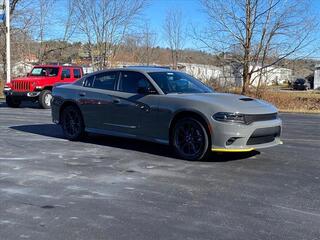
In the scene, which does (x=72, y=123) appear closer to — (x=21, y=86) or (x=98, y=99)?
(x=98, y=99)

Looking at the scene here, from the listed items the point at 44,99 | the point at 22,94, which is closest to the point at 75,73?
the point at 44,99

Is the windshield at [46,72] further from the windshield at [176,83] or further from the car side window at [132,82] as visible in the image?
the windshield at [176,83]

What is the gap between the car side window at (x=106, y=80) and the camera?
8.98 metres

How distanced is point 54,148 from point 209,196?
4013 mm

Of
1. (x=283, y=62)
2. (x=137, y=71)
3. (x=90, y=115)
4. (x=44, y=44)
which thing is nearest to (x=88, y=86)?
(x=90, y=115)

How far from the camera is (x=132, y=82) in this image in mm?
8656

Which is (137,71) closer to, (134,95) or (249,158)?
(134,95)

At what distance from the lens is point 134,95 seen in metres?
8.42

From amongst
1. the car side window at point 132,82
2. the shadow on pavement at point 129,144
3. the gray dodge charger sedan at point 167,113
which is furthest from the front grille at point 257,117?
the car side window at point 132,82

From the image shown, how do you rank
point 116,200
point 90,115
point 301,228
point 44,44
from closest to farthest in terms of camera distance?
point 301,228 < point 116,200 < point 90,115 < point 44,44

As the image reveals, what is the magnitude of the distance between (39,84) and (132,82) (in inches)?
432

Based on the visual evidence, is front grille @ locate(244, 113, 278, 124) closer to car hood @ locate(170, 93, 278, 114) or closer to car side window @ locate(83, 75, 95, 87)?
car hood @ locate(170, 93, 278, 114)

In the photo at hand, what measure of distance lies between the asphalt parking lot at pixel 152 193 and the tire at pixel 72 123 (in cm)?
57

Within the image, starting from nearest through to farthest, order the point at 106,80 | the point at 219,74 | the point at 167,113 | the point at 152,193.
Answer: the point at 152,193
the point at 167,113
the point at 106,80
the point at 219,74
